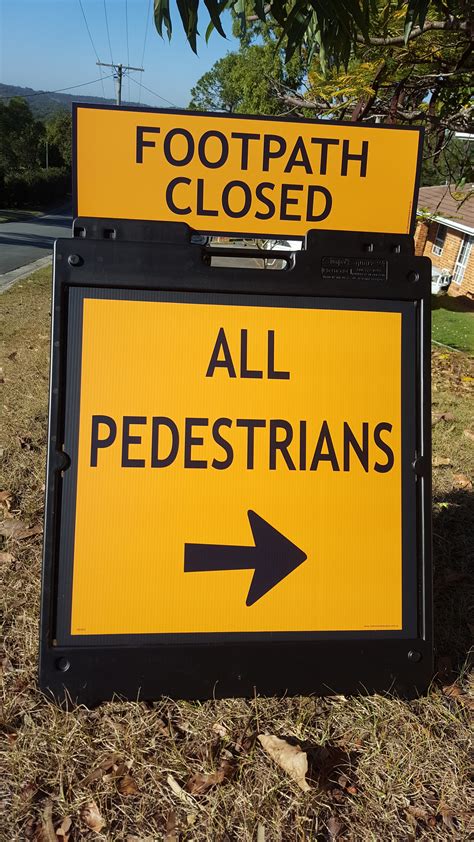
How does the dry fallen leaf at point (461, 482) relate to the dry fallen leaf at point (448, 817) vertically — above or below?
above

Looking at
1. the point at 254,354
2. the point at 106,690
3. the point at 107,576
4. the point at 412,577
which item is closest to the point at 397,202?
the point at 254,354

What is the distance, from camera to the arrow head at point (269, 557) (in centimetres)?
184

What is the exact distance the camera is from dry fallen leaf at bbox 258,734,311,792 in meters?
1.68

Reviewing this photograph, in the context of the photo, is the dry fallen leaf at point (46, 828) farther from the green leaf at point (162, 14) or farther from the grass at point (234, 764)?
the green leaf at point (162, 14)

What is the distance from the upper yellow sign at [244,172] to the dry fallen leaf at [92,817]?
1.60 metres

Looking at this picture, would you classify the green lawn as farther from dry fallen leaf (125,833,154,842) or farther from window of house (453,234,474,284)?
dry fallen leaf (125,833,154,842)

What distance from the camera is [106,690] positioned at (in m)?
1.82

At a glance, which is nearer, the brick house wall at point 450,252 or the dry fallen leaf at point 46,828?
the dry fallen leaf at point 46,828

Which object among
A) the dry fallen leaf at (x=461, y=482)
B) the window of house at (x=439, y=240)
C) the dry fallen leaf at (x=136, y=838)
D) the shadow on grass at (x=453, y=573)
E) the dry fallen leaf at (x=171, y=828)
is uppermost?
the window of house at (x=439, y=240)

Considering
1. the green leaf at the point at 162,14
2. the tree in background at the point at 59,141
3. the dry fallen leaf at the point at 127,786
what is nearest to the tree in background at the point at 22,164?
the tree in background at the point at 59,141

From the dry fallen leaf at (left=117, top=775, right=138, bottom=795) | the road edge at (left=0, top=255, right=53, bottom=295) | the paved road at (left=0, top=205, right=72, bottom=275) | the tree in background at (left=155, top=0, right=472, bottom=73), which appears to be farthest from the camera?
the paved road at (left=0, top=205, right=72, bottom=275)

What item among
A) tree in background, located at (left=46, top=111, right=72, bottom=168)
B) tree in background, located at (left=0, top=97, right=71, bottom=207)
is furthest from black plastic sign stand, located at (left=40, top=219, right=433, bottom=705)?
tree in background, located at (left=46, top=111, right=72, bottom=168)

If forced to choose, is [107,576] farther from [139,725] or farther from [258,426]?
[258,426]

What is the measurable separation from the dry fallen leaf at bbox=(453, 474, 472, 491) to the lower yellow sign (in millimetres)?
2021
